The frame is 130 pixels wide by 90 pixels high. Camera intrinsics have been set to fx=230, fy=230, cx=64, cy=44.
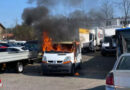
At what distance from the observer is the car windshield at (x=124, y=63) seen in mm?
5906

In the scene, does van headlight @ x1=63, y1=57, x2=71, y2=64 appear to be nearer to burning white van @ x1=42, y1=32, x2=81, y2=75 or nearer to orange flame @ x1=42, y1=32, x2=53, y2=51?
burning white van @ x1=42, y1=32, x2=81, y2=75

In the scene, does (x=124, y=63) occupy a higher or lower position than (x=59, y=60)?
higher

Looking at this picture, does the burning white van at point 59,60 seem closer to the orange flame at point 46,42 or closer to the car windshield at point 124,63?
the orange flame at point 46,42

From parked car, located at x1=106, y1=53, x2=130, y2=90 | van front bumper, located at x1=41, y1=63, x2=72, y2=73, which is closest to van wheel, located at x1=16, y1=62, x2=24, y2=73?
van front bumper, located at x1=41, y1=63, x2=72, y2=73

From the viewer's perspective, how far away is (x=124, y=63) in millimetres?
6133

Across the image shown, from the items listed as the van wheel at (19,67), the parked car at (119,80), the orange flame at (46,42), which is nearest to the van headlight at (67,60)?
the orange flame at (46,42)

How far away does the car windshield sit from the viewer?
233 inches

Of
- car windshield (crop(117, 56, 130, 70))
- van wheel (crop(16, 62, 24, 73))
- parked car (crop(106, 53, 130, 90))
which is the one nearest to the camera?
parked car (crop(106, 53, 130, 90))

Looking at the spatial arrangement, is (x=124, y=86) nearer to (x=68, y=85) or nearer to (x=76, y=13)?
(x=68, y=85)

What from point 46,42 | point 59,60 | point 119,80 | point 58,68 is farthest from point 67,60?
point 119,80

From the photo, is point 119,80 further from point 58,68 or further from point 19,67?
point 19,67

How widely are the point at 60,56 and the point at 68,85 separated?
9.49 ft

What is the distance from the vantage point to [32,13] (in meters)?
14.3

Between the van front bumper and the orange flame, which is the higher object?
the orange flame
